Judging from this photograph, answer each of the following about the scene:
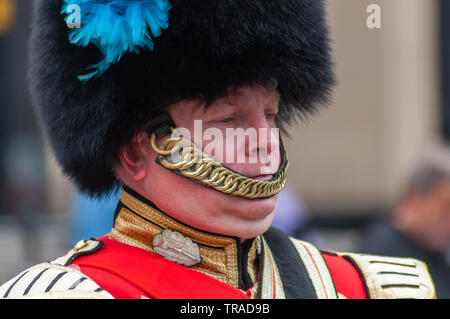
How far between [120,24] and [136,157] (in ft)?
1.32

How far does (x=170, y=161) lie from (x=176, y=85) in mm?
219

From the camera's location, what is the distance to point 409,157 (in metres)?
8.57

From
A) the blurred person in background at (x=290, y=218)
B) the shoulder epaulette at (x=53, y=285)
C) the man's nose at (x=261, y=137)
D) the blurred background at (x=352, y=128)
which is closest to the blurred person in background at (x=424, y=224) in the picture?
the blurred person in background at (x=290, y=218)

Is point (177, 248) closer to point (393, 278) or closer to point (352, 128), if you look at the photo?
point (393, 278)

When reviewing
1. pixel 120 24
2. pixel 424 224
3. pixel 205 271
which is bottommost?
pixel 424 224

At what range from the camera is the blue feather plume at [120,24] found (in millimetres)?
2039

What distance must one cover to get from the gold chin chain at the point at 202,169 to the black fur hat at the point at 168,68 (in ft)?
0.41

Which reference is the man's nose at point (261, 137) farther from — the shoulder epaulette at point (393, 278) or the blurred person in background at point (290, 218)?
the blurred person in background at point (290, 218)

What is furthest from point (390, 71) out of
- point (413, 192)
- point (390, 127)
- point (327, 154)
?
point (413, 192)

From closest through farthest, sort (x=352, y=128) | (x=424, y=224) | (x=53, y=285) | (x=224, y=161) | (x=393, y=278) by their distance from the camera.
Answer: (x=53, y=285)
(x=224, y=161)
(x=393, y=278)
(x=424, y=224)
(x=352, y=128)

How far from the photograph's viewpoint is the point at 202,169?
6.72 feet

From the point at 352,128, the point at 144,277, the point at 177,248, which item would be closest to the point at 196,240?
the point at 177,248

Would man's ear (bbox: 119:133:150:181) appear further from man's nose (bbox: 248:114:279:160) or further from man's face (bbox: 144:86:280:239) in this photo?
man's nose (bbox: 248:114:279:160)
